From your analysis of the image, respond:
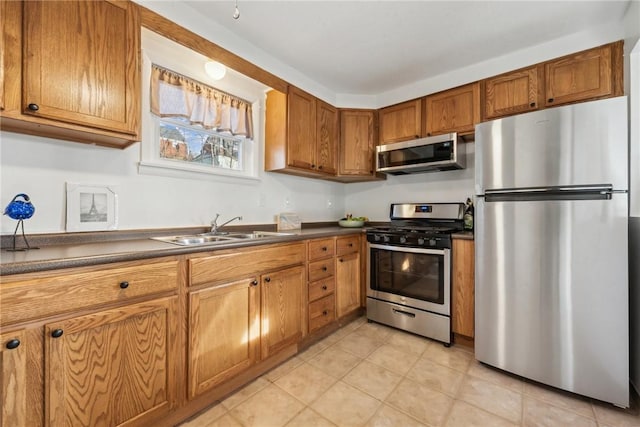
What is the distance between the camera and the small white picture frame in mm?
1514

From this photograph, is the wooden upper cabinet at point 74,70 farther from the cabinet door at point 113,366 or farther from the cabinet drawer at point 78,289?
the cabinet door at point 113,366

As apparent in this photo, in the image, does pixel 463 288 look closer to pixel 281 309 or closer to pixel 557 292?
pixel 557 292

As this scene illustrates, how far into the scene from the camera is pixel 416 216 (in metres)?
3.01

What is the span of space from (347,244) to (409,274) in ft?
2.07

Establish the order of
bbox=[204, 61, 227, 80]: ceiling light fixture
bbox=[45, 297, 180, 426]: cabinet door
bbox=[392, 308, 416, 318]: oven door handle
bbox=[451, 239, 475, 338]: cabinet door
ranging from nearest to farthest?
bbox=[45, 297, 180, 426]: cabinet door < bbox=[204, 61, 227, 80]: ceiling light fixture < bbox=[451, 239, 475, 338]: cabinet door < bbox=[392, 308, 416, 318]: oven door handle

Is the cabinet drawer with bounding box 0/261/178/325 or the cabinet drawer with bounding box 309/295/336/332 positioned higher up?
the cabinet drawer with bounding box 0/261/178/325

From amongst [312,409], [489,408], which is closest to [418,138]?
[489,408]

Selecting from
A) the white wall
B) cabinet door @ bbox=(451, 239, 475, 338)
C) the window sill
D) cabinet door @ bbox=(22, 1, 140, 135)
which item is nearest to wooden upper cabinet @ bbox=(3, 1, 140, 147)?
cabinet door @ bbox=(22, 1, 140, 135)

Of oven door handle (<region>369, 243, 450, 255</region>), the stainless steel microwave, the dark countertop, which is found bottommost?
oven door handle (<region>369, 243, 450, 255</region>)

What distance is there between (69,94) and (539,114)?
2.63 metres

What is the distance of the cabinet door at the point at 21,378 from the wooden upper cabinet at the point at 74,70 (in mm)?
902

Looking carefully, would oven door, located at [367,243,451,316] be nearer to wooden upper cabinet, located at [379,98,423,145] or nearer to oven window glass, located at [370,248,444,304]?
oven window glass, located at [370,248,444,304]

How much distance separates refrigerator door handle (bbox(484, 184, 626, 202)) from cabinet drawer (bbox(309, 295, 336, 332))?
1503mm

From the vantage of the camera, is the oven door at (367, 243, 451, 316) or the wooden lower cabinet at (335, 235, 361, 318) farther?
the wooden lower cabinet at (335, 235, 361, 318)
